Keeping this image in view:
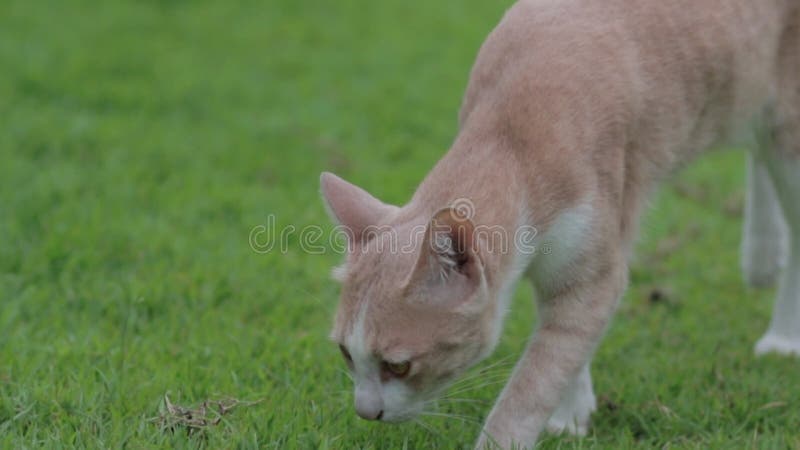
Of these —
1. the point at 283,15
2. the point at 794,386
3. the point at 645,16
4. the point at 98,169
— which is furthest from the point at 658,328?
the point at 283,15

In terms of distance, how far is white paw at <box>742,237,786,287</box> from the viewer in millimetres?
5879

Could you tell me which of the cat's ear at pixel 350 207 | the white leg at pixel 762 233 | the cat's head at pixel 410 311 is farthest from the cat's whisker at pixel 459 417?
the white leg at pixel 762 233

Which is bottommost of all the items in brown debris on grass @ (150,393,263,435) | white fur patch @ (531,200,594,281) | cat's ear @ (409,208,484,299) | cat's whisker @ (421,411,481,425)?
cat's whisker @ (421,411,481,425)

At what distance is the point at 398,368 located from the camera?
11.6 ft

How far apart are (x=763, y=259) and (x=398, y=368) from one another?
3.16 m

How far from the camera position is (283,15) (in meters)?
11.1

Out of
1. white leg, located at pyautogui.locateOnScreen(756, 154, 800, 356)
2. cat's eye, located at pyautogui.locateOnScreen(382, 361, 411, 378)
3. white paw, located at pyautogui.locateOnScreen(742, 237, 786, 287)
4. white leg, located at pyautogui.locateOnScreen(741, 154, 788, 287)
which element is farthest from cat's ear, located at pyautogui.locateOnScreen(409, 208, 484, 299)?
white paw, located at pyautogui.locateOnScreen(742, 237, 786, 287)

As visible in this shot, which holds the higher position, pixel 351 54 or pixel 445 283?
pixel 445 283

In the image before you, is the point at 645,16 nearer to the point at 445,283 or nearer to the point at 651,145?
the point at 651,145

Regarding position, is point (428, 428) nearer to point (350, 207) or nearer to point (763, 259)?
point (350, 207)

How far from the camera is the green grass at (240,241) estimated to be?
4.10m

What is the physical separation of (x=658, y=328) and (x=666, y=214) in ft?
6.91

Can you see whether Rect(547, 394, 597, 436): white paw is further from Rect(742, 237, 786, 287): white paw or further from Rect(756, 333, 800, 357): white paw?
Rect(742, 237, 786, 287): white paw

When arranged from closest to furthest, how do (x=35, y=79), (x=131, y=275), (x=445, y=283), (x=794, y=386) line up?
1. (x=445, y=283)
2. (x=794, y=386)
3. (x=131, y=275)
4. (x=35, y=79)
